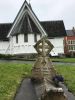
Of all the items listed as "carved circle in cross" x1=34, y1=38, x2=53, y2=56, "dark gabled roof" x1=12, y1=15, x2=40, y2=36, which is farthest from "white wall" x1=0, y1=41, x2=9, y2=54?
"carved circle in cross" x1=34, y1=38, x2=53, y2=56

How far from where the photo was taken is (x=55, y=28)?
5794cm

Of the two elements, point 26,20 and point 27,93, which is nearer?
point 27,93

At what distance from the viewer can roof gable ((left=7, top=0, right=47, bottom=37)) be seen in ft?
175

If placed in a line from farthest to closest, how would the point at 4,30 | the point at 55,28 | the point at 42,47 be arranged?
the point at 4,30, the point at 55,28, the point at 42,47

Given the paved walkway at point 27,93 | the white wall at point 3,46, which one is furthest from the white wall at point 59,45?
the paved walkway at point 27,93

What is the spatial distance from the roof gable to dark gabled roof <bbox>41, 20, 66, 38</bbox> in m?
3.56

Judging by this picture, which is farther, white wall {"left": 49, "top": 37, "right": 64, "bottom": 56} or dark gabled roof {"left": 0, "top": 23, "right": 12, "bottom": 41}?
dark gabled roof {"left": 0, "top": 23, "right": 12, "bottom": 41}

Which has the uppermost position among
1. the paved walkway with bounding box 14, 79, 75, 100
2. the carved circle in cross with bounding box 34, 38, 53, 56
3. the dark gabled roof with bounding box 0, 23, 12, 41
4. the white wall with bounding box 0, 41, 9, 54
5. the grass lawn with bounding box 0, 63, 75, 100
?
the dark gabled roof with bounding box 0, 23, 12, 41

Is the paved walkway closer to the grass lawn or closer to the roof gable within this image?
the grass lawn

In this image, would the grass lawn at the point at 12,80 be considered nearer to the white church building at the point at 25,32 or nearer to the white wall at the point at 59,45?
the white church building at the point at 25,32

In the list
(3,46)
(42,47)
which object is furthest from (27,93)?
(3,46)

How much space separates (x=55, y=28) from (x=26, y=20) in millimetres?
6237

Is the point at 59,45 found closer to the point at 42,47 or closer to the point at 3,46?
the point at 3,46

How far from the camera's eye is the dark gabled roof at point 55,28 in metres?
57.2
